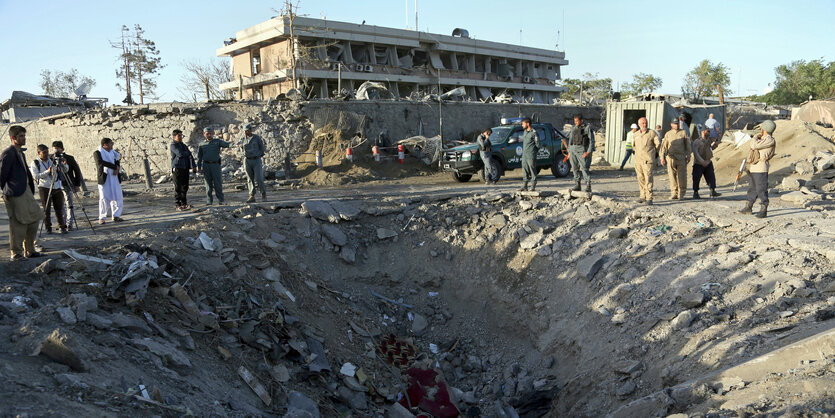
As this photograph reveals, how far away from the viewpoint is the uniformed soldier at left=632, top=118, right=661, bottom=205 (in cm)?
931

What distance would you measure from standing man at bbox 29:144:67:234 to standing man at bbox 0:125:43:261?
157 centimetres

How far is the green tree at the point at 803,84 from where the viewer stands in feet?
139

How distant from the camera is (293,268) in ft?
27.2

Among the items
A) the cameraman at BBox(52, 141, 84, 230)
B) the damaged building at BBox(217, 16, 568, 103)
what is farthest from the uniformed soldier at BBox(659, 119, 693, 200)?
the damaged building at BBox(217, 16, 568, 103)

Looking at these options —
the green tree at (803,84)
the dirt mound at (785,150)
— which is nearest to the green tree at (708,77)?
the green tree at (803,84)

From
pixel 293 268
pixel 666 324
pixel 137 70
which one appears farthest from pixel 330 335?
pixel 137 70

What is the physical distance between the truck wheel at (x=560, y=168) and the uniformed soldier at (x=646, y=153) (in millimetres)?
5660

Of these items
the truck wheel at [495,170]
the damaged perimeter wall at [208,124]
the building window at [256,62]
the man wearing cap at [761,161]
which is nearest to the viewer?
the man wearing cap at [761,161]

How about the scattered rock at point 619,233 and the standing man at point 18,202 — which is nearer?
the standing man at point 18,202

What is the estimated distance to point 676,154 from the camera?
970 cm

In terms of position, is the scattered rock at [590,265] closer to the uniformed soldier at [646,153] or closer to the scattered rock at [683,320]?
the scattered rock at [683,320]

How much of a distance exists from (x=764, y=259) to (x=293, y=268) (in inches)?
270

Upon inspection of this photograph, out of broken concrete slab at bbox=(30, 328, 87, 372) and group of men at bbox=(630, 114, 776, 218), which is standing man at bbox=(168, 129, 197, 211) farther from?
group of men at bbox=(630, 114, 776, 218)

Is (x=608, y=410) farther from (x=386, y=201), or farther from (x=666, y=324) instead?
(x=386, y=201)
